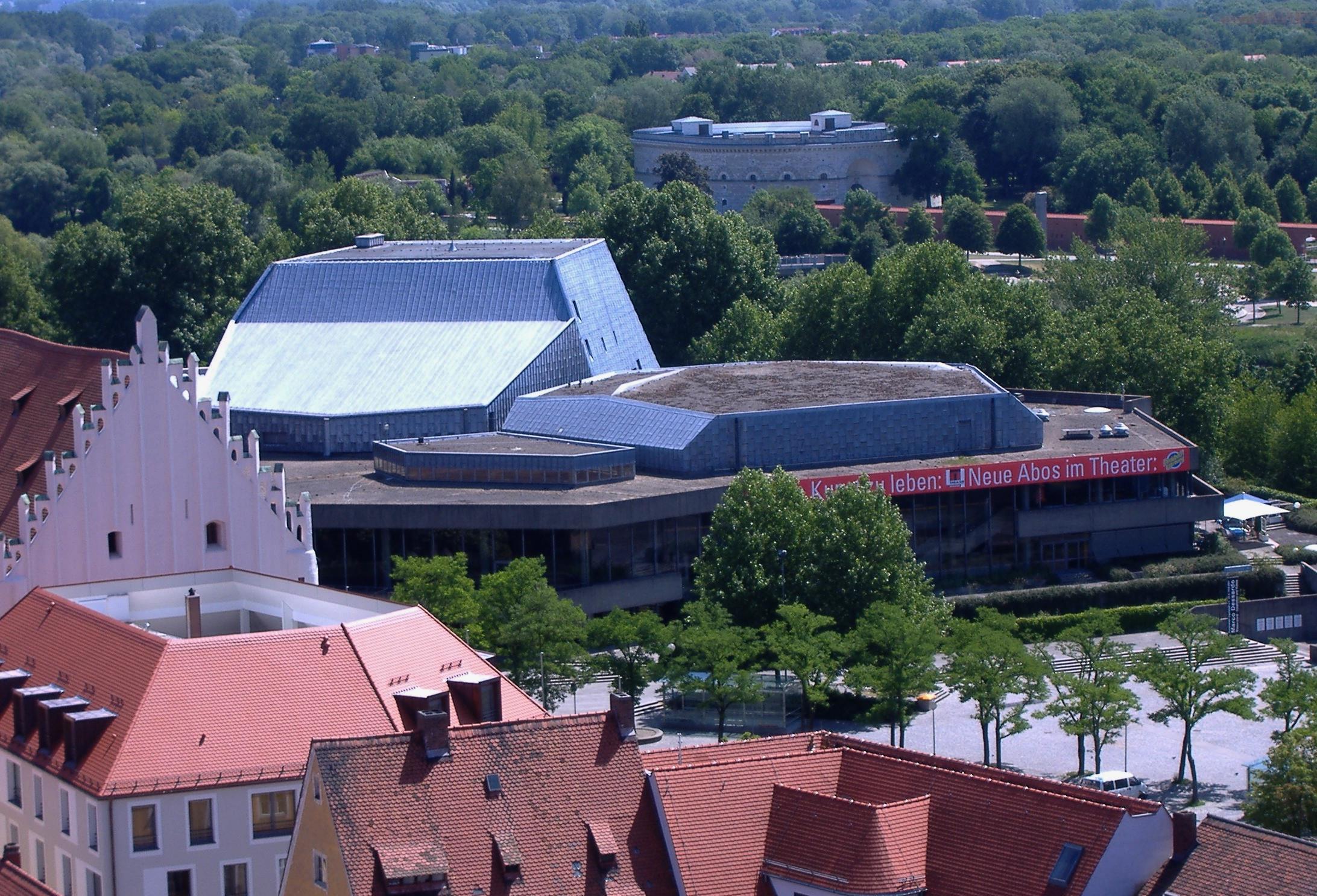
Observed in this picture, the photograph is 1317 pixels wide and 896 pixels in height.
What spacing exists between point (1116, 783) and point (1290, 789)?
1316 centimetres

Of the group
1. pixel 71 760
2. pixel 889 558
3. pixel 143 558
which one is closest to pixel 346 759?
pixel 71 760

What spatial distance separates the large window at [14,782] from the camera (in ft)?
199

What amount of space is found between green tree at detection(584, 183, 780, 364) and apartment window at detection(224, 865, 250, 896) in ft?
326

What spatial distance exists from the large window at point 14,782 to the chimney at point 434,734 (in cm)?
1308

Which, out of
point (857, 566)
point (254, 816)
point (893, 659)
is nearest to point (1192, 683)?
point (893, 659)

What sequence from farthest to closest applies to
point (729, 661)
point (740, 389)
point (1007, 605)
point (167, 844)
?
1. point (740, 389)
2. point (1007, 605)
3. point (729, 661)
4. point (167, 844)

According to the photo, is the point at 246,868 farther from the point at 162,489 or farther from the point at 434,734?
the point at 162,489

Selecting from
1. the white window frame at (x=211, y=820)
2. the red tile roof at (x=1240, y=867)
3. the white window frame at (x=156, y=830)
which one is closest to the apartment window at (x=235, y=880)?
the white window frame at (x=211, y=820)

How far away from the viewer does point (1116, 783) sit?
7875 cm

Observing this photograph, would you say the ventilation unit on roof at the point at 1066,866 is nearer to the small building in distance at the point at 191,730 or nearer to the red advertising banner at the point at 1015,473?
the small building in distance at the point at 191,730

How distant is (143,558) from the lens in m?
Answer: 76.4

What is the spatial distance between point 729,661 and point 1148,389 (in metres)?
52.6

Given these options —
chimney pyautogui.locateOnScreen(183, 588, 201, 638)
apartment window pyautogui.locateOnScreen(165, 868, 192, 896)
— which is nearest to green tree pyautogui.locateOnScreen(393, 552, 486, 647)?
chimney pyautogui.locateOnScreen(183, 588, 201, 638)

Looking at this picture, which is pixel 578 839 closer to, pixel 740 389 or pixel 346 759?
pixel 346 759
